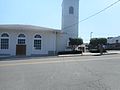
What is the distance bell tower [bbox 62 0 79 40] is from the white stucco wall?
11715mm

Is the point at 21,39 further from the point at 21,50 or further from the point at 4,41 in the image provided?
the point at 4,41

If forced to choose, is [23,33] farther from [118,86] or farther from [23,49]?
[118,86]

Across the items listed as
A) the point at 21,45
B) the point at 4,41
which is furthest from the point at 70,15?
the point at 4,41

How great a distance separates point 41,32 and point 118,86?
2995 centimetres

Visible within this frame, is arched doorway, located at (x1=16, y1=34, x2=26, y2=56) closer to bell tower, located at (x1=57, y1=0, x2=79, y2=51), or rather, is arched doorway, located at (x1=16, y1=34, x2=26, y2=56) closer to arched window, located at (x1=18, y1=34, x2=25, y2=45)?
arched window, located at (x1=18, y1=34, x2=25, y2=45)

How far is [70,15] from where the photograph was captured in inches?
1960

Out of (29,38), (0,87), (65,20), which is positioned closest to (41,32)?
(29,38)

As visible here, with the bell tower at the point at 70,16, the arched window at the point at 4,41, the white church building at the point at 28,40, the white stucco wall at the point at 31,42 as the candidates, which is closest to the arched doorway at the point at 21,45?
the white church building at the point at 28,40

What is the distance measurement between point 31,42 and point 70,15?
15.7m

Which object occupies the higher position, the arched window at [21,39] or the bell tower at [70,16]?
the bell tower at [70,16]

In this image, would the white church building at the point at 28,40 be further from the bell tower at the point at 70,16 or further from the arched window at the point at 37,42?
the bell tower at the point at 70,16

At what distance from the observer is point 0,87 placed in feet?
28.6

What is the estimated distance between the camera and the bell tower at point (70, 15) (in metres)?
49.8

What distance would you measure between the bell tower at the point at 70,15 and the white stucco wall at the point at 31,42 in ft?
38.4
